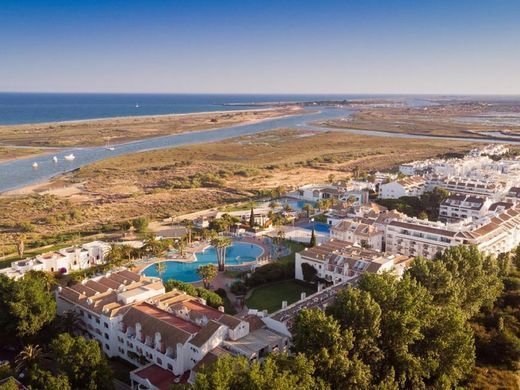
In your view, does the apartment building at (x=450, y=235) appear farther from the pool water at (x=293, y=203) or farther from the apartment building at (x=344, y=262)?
the pool water at (x=293, y=203)

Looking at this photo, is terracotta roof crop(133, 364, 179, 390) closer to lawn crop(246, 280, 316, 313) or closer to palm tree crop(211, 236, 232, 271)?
lawn crop(246, 280, 316, 313)

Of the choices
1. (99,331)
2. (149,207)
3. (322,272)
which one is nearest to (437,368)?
(322,272)

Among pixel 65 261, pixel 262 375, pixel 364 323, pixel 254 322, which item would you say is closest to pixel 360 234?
pixel 254 322

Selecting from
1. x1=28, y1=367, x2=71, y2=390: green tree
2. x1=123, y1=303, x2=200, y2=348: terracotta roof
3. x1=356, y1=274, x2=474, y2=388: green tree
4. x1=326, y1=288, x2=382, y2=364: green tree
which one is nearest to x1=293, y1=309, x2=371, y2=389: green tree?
x1=326, y1=288, x2=382, y2=364: green tree

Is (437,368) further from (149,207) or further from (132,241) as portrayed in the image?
(149,207)

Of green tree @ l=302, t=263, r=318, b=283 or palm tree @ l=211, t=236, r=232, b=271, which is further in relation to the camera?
palm tree @ l=211, t=236, r=232, b=271
